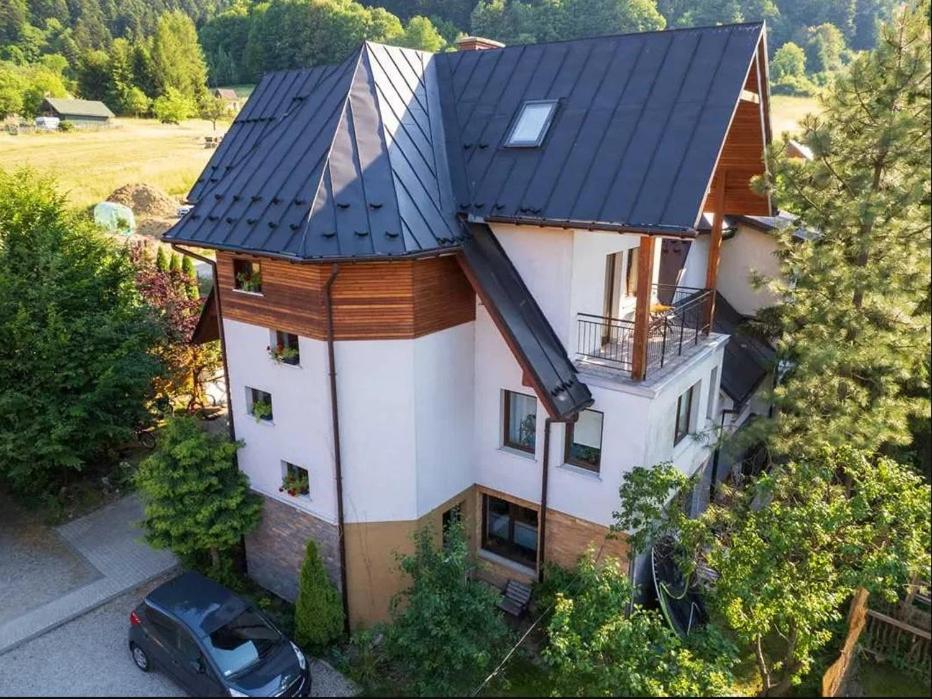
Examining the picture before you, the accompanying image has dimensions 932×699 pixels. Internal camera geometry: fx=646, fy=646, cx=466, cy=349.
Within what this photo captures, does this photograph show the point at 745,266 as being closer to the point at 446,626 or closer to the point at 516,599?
the point at 516,599

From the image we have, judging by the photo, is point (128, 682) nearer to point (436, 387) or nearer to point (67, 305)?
point (436, 387)

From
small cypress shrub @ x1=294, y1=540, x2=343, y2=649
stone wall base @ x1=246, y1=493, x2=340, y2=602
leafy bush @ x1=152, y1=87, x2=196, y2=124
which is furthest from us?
leafy bush @ x1=152, y1=87, x2=196, y2=124

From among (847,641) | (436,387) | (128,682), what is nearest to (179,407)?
(128,682)

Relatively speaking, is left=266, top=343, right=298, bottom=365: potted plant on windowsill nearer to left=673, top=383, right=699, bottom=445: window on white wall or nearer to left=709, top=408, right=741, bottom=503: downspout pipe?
left=673, top=383, right=699, bottom=445: window on white wall

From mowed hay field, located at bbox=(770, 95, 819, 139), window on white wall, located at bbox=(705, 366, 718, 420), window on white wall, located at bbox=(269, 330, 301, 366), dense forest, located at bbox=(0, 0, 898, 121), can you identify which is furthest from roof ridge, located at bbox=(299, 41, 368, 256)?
dense forest, located at bbox=(0, 0, 898, 121)

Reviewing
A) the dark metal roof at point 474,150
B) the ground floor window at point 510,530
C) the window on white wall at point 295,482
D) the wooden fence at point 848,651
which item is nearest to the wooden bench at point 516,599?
the ground floor window at point 510,530

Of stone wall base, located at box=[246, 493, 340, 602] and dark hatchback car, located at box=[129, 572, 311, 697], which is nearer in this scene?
dark hatchback car, located at box=[129, 572, 311, 697]

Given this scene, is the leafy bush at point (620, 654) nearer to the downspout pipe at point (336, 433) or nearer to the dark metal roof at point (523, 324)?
the dark metal roof at point (523, 324)
